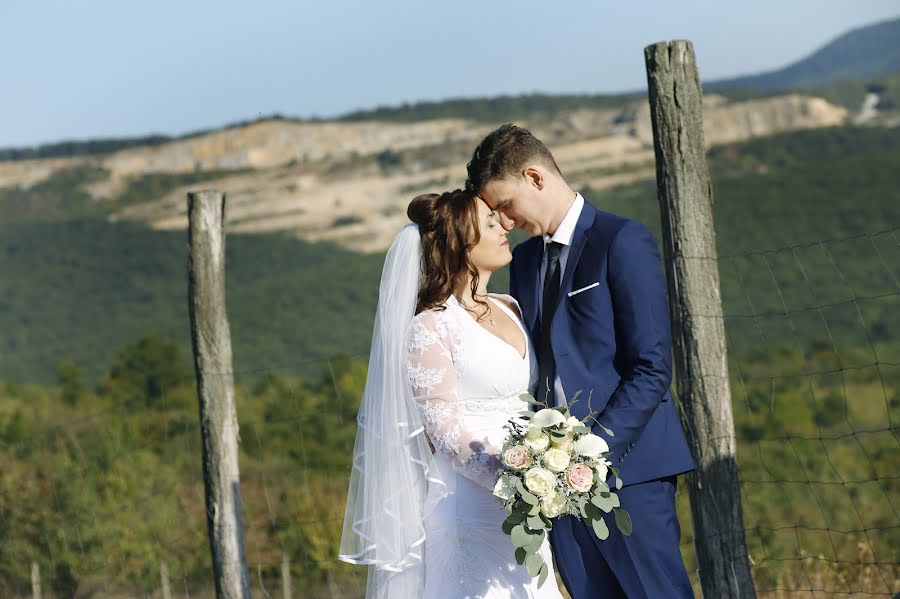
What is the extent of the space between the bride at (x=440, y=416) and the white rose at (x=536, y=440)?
1.19 feet

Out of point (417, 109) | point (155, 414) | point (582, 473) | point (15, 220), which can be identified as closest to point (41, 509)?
point (582, 473)

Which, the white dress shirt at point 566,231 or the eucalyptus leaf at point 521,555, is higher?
the white dress shirt at point 566,231

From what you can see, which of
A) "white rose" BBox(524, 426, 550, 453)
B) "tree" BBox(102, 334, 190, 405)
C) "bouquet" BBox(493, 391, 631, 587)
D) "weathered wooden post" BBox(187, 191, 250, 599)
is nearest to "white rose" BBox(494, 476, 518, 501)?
"bouquet" BBox(493, 391, 631, 587)

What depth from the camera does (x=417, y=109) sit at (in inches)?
2247

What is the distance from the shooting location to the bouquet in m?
2.94

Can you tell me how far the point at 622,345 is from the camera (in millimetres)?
3297

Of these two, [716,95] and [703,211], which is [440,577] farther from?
[716,95]

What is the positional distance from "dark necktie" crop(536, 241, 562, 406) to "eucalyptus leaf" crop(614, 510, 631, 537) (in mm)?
423

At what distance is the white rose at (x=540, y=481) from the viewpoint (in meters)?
2.93

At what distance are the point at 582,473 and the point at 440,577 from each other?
81 cm

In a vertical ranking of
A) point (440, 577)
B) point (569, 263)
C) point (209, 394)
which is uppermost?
point (569, 263)

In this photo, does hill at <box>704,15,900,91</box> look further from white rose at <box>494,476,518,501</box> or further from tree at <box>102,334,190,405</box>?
white rose at <box>494,476,518,501</box>

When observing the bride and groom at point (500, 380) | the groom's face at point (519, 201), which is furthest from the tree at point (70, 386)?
the groom's face at point (519, 201)

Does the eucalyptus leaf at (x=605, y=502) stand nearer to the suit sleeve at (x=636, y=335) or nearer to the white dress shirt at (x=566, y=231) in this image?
the suit sleeve at (x=636, y=335)
